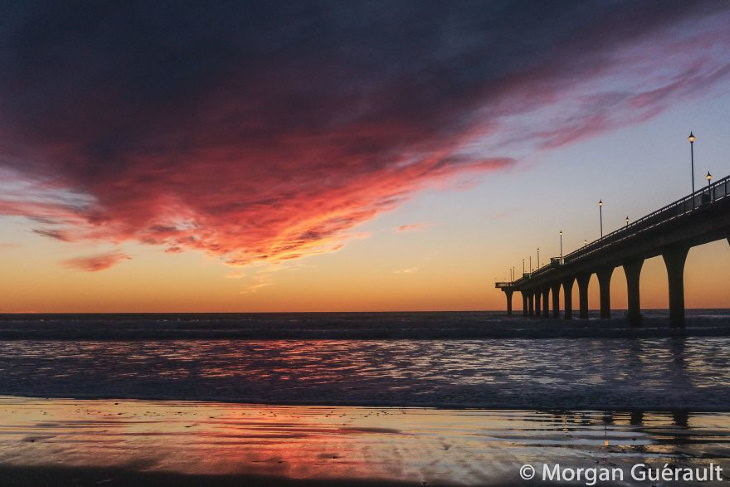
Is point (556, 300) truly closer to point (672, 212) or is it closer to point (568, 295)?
point (568, 295)

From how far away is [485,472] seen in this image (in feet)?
20.9

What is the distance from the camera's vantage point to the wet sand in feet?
20.6

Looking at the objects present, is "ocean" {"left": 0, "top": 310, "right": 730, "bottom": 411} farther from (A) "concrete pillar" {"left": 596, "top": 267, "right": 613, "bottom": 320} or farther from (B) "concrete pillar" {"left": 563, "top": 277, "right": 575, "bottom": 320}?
(B) "concrete pillar" {"left": 563, "top": 277, "right": 575, "bottom": 320}

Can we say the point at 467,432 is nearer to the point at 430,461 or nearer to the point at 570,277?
the point at 430,461

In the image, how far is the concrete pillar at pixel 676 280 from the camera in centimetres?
5419

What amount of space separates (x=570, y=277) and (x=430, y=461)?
104 meters

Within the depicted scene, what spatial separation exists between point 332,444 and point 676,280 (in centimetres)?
5646

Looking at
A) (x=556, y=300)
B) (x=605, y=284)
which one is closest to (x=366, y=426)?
(x=605, y=284)

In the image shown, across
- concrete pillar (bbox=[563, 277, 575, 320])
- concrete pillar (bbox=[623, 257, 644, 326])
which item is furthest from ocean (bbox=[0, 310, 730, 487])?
concrete pillar (bbox=[563, 277, 575, 320])

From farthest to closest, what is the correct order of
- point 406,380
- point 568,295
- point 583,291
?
1. point 568,295
2. point 583,291
3. point 406,380

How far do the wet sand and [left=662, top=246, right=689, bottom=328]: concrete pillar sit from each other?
49.7m

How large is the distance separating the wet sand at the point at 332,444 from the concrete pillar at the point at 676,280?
49749 millimetres

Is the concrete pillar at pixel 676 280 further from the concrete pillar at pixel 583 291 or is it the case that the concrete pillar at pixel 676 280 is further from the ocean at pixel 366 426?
the concrete pillar at pixel 583 291

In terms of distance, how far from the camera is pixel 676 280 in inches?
2170
